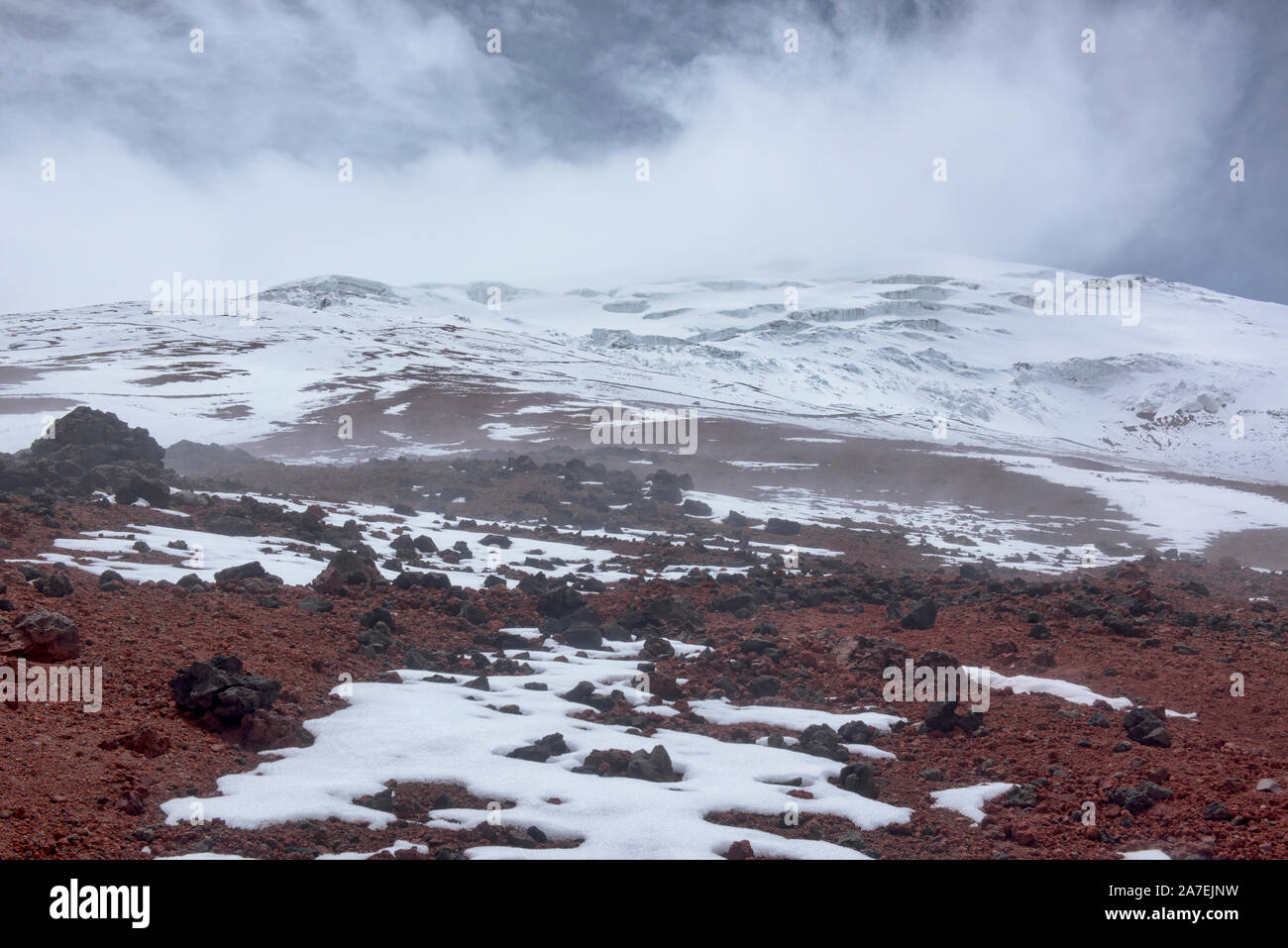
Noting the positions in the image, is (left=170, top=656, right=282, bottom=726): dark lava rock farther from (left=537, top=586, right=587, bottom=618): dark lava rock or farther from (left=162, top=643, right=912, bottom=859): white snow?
(left=537, top=586, right=587, bottom=618): dark lava rock

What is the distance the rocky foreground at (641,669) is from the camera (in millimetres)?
7105

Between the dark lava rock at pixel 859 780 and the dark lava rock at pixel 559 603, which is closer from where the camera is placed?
the dark lava rock at pixel 859 780

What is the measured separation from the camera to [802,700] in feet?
38.2

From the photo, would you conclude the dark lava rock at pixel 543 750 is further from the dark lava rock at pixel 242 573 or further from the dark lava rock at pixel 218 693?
the dark lava rock at pixel 242 573

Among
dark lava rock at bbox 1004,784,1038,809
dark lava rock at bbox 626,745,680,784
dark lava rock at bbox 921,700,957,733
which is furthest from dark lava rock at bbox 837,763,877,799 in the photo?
dark lava rock at bbox 921,700,957,733

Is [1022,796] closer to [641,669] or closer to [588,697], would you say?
[588,697]

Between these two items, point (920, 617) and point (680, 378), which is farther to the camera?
point (680, 378)

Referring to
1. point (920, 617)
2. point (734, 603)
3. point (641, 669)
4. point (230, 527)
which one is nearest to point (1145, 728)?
point (920, 617)

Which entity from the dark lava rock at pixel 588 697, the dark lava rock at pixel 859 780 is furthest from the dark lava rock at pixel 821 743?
the dark lava rock at pixel 588 697

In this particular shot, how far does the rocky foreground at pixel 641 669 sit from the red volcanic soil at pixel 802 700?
4 centimetres

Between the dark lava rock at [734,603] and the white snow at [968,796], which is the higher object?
the white snow at [968,796]

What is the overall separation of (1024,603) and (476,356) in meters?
121

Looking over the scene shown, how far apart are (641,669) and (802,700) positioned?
2533 millimetres
